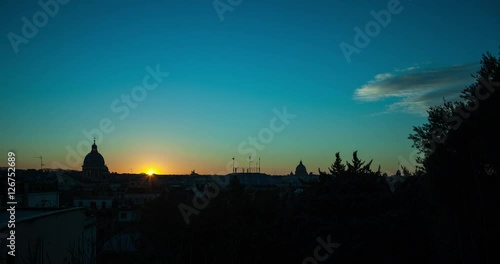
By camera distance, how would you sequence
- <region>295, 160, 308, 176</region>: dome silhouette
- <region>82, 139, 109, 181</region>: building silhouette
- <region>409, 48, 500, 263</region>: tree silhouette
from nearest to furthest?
<region>409, 48, 500, 263</region>: tree silhouette, <region>82, 139, 109, 181</region>: building silhouette, <region>295, 160, 308, 176</region>: dome silhouette

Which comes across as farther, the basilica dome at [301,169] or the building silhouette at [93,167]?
the basilica dome at [301,169]

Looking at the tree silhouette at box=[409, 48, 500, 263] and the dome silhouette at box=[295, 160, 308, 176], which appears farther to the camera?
the dome silhouette at box=[295, 160, 308, 176]

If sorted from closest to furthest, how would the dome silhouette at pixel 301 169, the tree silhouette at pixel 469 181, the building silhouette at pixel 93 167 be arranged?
the tree silhouette at pixel 469 181 → the building silhouette at pixel 93 167 → the dome silhouette at pixel 301 169

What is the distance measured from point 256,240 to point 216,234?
2343 millimetres

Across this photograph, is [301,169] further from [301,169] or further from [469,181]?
[469,181]

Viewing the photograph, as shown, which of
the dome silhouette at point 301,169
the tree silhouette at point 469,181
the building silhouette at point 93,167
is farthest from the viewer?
the dome silhouette at point 301,169

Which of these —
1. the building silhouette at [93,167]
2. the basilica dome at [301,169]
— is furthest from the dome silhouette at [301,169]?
the building silhouette at [93,167]

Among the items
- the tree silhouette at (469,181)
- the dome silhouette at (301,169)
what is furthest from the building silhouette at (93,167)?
the tree silhouette at (469,181)

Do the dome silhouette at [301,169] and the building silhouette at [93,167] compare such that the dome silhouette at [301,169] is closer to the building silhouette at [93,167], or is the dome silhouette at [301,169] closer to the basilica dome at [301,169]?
the basilica dome at [301,169]

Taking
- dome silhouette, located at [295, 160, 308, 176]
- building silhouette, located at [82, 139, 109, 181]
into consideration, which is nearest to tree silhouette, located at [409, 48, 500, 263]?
building silhouette, located at [82, 139, 109, 181]

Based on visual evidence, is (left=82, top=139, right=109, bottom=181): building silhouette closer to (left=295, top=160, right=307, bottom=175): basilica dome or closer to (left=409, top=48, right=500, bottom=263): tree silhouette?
(left=295, top=160, right=307, bottom=175): basilica dome

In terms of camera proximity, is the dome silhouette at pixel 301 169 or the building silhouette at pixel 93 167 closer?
the building silhouette at pixel 93 167

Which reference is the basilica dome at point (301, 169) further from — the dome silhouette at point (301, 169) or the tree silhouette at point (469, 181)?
the tree silhouette at point (469, 181)

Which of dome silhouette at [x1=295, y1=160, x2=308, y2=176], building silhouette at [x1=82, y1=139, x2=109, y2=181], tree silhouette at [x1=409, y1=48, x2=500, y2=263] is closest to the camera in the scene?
tree silhouette at [x1=409, y1=48, x2=500, y2=263]
